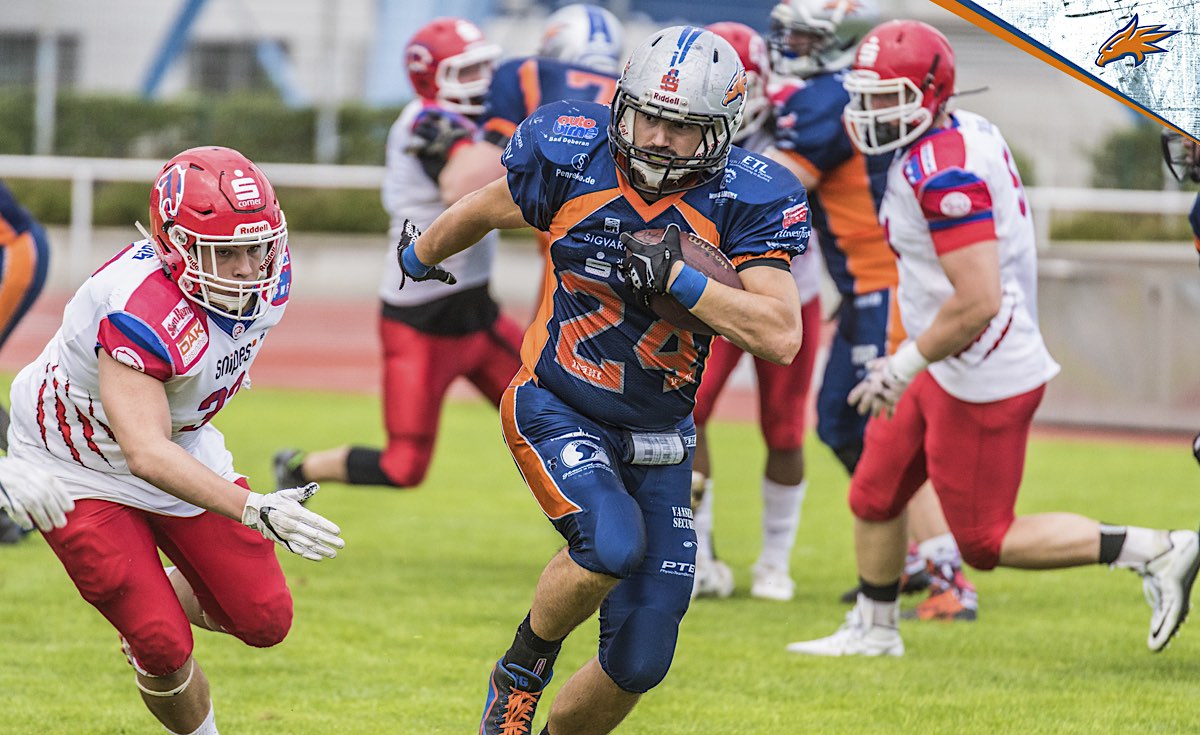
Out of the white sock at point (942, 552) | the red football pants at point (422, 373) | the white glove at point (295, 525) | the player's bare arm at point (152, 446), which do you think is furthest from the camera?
the red football pants at point (422, 373)

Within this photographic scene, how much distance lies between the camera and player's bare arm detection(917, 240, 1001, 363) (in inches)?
195

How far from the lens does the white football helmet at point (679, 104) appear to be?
3.88 meters

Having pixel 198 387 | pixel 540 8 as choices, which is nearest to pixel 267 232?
pixel 198 387

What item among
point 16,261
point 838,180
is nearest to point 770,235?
point 838,180

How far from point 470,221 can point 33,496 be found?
1.33 m

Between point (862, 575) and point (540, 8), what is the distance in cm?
1929

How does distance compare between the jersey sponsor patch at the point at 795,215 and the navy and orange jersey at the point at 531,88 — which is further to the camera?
the navy and orange jersey at the point at 531,88

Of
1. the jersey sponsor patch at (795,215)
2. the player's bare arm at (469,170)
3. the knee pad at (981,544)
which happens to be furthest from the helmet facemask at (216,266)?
the player's bare arm at (469,170)

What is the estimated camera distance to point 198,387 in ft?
13.3

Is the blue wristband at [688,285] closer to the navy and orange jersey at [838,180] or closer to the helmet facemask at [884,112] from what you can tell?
the helmet facemask at [884,112]

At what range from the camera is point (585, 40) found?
7.50m

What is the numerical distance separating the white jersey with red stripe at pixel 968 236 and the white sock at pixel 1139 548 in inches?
24.4

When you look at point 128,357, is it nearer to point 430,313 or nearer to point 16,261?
→ point 430,313

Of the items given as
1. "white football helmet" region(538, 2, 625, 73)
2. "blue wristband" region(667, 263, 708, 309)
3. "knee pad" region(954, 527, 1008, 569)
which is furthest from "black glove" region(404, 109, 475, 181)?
"blue wristband" region(667, 263, 708, 309)
